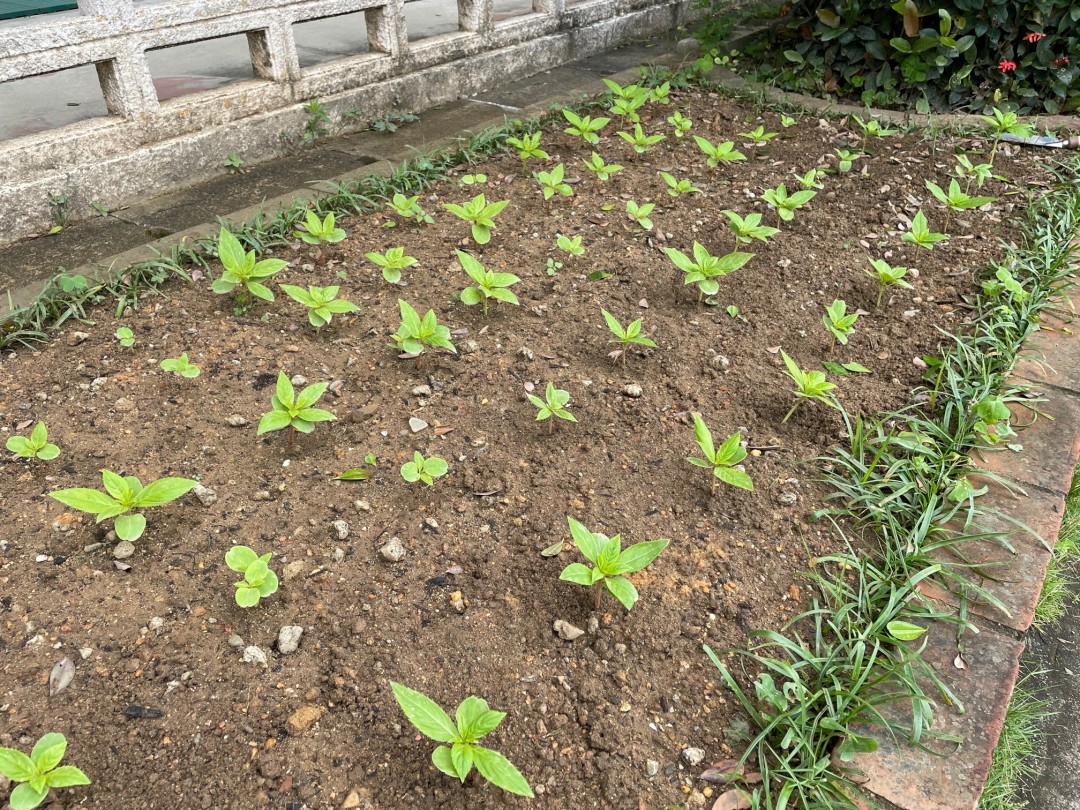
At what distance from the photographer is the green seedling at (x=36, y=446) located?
192cm

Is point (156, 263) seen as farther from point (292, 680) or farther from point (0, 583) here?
point (292, 680)

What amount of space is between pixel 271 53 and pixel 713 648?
3363mm

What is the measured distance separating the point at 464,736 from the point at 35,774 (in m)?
0.66

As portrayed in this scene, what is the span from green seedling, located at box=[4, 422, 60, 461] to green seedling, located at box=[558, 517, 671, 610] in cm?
126

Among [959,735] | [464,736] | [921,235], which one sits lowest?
[959,735]

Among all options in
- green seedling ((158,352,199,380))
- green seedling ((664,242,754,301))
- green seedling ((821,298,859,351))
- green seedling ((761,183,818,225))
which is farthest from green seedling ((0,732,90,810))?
green seedling ((761,183,818,225))

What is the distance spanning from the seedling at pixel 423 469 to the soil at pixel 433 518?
0.22 ft

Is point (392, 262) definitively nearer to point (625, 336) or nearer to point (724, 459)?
point (625, 336)

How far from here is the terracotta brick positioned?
4.60ft

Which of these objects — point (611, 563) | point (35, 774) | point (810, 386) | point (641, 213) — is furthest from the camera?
point (641, 213)

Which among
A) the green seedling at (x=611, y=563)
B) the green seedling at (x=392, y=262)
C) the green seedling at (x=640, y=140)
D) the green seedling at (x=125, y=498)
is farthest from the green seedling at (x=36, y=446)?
the green seedling at (x=640, y=140)

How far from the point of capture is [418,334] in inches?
89.8

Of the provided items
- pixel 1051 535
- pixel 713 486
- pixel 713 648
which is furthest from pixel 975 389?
A: pixel 713 648

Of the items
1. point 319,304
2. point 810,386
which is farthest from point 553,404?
point 319,304
